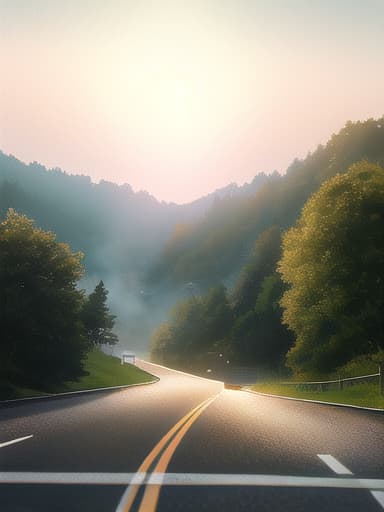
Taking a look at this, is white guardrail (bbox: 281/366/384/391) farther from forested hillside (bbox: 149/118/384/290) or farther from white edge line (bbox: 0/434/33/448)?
forested hillside (bbox: 149/118/384/290)

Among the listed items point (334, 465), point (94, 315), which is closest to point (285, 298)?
point (334, 465)

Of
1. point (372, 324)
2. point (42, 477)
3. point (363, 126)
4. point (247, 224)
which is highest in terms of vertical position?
point (247, 224)

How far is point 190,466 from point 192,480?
1.02m

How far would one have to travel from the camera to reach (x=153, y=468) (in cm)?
746

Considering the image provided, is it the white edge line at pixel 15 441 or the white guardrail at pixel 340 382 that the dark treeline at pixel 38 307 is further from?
the white edge line at pixel 15 441

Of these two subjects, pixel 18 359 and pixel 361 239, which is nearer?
pixel 361 239

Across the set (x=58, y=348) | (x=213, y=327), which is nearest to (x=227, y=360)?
(x=213, y=327)

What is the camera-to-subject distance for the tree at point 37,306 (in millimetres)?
32406

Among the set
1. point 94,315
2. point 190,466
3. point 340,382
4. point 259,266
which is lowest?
point 190,466

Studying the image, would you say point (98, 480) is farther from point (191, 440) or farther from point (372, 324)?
point (372, 324)

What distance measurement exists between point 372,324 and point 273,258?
82.4m

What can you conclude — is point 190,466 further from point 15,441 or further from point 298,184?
point 298,184

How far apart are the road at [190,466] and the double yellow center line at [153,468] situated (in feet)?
0.04

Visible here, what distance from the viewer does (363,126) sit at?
276 feet
